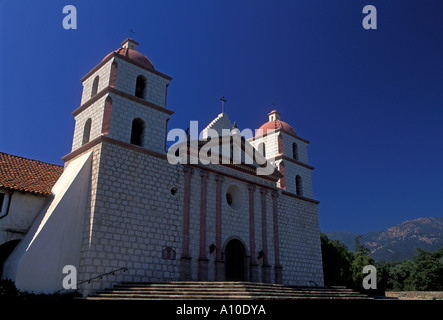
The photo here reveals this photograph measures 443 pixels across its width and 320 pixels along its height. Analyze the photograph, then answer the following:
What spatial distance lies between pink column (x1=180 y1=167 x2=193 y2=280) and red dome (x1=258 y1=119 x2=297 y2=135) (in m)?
8.51

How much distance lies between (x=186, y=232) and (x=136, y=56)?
8500 mm

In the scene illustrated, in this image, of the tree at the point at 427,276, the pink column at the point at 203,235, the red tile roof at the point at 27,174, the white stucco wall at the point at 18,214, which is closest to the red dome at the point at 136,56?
the pink column at the point at 203,235

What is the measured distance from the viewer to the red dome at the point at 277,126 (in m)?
23.9

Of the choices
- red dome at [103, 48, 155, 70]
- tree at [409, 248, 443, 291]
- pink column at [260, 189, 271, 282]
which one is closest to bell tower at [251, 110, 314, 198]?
pink column at [260, 189, 271, 282]

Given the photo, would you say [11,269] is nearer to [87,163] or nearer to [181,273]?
[87,163]

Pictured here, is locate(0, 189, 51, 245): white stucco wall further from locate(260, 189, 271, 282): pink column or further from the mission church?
locate(260, 189, 271, 282): pink column

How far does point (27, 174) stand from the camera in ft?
53.3

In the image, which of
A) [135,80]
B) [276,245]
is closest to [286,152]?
[276,245]

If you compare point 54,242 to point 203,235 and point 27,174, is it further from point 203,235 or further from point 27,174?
point 203,235

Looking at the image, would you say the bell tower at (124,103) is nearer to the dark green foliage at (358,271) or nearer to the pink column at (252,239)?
the pink column at (252,239)

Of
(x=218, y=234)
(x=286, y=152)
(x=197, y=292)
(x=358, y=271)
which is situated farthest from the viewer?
(x=358, y=271)

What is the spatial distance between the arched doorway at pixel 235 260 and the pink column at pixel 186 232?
2.46m
